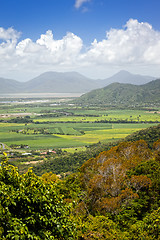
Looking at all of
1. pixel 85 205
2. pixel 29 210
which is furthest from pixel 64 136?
pixel 29 210

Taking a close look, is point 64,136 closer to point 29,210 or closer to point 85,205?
point 85,205

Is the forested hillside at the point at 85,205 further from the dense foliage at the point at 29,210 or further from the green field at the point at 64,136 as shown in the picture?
the green field at the point at 64,136

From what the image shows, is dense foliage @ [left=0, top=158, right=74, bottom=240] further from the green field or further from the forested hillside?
the green field

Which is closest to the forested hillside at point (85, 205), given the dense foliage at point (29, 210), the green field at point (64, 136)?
the dense foliage at point (29, 210)

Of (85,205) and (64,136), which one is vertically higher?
(85,205)

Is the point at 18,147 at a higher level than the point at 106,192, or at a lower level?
lower

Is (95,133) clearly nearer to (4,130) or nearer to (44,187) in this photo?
(4,130)

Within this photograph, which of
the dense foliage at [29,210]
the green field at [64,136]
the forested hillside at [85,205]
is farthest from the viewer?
the green field at [64,136]

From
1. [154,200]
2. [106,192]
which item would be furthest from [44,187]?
[154,200]
